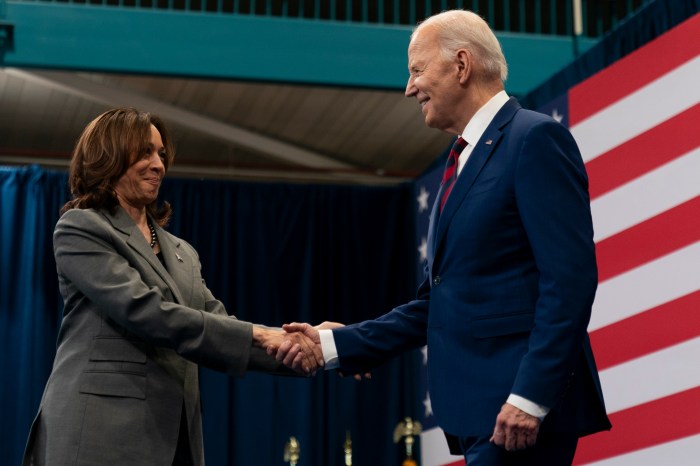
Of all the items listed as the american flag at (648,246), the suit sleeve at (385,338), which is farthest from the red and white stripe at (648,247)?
the suit sleeve at (385,338)

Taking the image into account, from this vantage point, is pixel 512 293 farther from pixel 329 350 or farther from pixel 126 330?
pixel 126 330

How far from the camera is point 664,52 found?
4.07m

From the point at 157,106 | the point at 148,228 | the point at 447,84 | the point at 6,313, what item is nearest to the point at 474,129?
the point at 447,84

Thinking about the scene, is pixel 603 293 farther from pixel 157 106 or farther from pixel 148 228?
pixel 157 106

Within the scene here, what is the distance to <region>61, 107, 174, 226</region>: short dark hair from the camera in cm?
254

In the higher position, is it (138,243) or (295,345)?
(138,243)

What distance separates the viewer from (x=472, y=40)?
90.7 inches

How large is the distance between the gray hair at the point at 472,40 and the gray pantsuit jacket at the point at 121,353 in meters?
0.81

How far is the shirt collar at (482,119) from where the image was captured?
226 centimetres

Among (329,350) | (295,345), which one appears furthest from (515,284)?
(295,345)

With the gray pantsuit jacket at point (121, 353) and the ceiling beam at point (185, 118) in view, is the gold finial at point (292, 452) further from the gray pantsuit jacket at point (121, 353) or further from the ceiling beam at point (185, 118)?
the gray pantsuit jacket at point (121, 353)

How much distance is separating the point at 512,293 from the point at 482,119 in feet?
1.37

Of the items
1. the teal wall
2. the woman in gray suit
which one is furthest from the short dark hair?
the teal wall

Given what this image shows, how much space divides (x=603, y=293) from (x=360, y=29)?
2.19 meters
